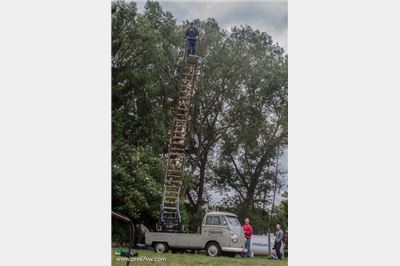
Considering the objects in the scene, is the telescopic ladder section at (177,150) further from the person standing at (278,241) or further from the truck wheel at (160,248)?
the person standing at (278,241)

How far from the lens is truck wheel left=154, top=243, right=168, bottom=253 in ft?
38.7

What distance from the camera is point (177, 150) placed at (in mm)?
12047

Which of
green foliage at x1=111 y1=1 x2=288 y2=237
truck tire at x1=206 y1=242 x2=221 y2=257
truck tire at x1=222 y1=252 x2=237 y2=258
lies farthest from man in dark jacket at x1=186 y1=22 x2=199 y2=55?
truck tire at x1=222 y1=252 x2=237 y2=258

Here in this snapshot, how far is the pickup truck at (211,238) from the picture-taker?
38.9ft

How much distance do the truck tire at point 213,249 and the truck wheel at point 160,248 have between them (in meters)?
0.69

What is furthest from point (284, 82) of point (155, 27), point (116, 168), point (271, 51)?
point (116, 168)

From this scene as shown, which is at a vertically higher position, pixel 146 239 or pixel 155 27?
pixel 155 27

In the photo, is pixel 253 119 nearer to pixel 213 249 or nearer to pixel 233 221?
pixel 233 221

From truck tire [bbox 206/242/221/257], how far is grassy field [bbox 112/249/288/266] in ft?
0.29

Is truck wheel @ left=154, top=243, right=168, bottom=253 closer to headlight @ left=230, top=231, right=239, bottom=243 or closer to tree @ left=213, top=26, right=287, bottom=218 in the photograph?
headlight @ left=230, top=231, right=239, bottom=243
